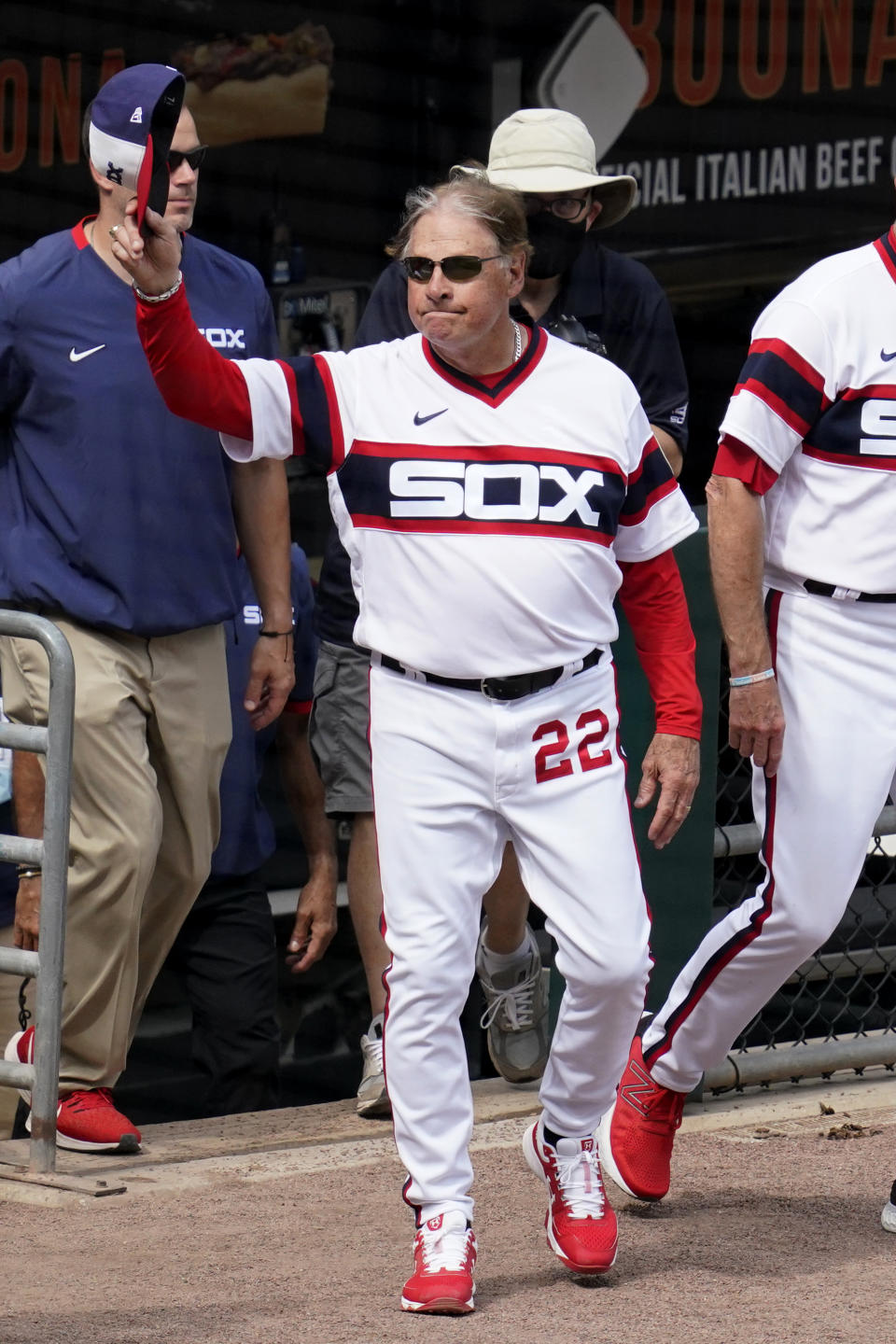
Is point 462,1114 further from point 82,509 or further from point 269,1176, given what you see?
point 82,509

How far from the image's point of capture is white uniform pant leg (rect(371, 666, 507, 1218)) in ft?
12.3

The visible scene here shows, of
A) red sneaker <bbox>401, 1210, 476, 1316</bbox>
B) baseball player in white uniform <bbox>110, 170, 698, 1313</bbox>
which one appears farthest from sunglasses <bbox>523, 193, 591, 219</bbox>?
red sneaker <bbox>401, 1210, 476, 1316</bbox>

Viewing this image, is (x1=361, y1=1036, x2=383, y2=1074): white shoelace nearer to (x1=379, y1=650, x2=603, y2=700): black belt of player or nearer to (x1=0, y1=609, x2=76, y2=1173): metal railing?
(x1=0, y1=609, x2=76, y2=1173): metal railing

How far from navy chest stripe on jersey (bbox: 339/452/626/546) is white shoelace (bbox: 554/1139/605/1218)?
3.29 ft

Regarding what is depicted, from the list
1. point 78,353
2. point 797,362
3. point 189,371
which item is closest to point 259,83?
point 78,353

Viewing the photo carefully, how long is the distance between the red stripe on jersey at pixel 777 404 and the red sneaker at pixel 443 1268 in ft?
4.62

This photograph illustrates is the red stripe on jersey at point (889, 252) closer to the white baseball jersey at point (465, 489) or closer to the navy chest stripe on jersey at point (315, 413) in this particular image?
the white baseball jersey at point (465, 489)

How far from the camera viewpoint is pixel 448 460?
375cm

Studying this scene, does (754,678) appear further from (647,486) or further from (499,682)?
(499,682)

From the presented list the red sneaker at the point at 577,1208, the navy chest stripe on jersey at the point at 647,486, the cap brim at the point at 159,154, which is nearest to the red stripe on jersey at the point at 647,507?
the navy chest stripe on jersey at the point at 647,486

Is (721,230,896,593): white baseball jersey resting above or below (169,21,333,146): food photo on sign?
below

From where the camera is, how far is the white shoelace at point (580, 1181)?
12.8 ft

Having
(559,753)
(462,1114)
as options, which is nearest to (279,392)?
(559,753)

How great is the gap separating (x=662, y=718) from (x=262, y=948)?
1779 millimetres
